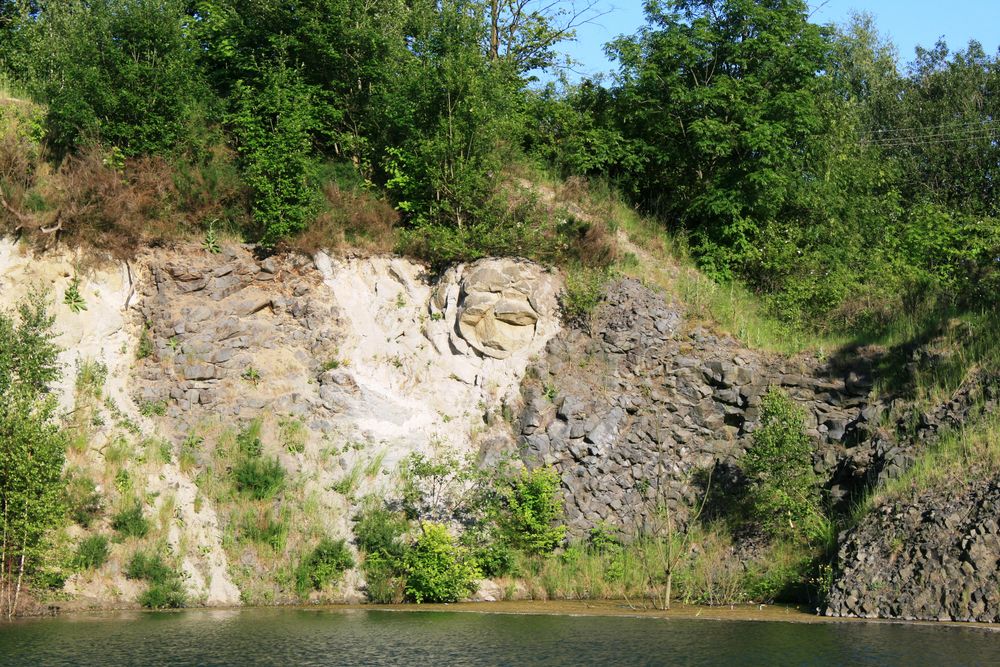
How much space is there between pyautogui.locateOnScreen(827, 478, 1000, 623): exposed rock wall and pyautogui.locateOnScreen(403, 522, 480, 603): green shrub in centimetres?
658

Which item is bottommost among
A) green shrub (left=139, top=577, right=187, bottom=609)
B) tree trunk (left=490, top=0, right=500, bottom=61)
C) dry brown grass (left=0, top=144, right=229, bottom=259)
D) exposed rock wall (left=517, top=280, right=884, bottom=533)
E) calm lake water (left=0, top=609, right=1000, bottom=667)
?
green shrub (left=139, top=577, right=187, bottom=609)

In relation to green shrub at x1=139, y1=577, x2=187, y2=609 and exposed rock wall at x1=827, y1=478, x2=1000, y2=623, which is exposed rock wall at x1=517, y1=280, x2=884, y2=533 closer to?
exposed rock wall at x1=827, y1=478, x2=1000, y2=623

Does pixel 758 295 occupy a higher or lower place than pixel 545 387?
higher

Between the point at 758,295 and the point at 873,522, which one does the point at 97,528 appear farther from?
the point at 758,295

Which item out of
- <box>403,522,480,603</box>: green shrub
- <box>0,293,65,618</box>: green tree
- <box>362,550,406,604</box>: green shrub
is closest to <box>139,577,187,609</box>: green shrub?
<box>0,293,65,618</box>: green tree

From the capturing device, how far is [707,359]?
23.4m

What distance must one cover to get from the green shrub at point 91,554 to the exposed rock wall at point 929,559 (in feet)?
42.0

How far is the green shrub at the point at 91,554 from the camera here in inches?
729

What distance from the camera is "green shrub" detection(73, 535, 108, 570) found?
18516 millimetres

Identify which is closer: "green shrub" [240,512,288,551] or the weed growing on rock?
"green shrub" [240,512,288,551]

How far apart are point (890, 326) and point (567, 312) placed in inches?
291

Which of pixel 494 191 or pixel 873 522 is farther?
pixel 494 191

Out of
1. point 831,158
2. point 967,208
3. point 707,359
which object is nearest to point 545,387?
point 707,359

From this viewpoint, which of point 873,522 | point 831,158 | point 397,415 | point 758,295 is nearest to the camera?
point 873,522
